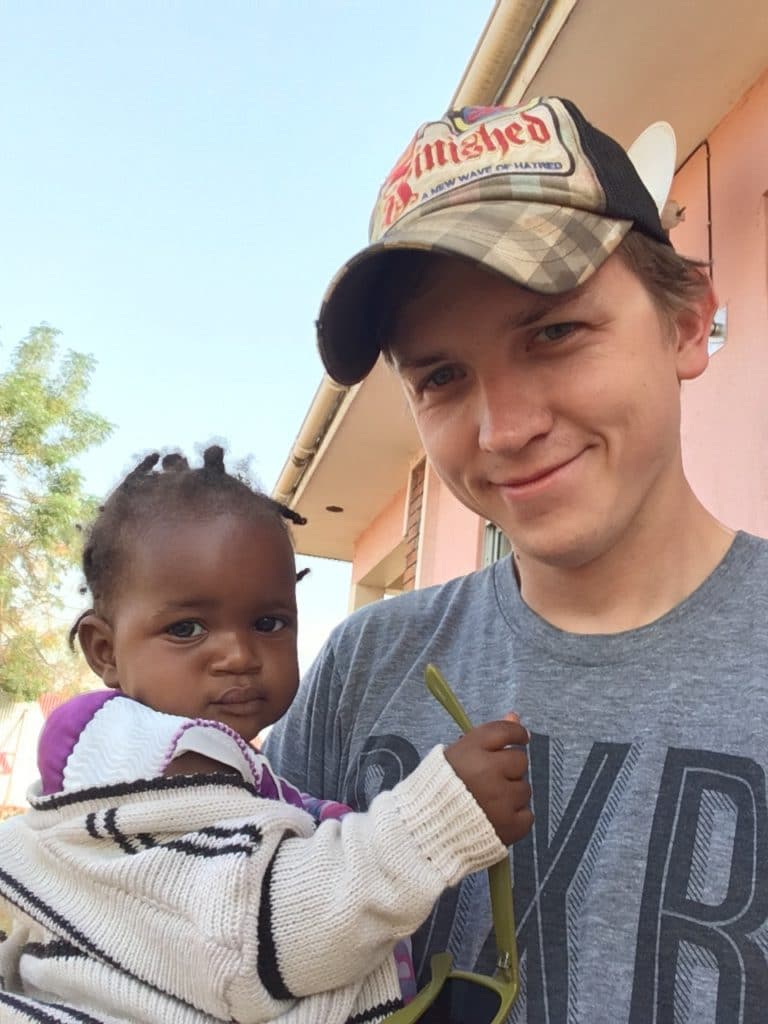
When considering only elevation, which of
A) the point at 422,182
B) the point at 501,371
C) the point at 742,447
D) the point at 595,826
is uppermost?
the point at 742,447

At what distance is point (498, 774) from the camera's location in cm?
104

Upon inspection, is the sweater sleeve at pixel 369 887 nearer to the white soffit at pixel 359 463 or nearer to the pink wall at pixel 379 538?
the white soffit at pixel 359 463

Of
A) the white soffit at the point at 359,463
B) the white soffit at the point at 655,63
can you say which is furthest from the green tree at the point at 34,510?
the white soffit at the point at 655,63

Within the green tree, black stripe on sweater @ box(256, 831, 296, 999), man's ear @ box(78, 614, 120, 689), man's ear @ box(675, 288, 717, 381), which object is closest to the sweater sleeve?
black stripe on sweater @ box(256, 831, 296, 999)

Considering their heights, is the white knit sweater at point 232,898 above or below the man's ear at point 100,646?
below

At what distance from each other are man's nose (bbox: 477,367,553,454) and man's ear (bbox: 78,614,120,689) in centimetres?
79

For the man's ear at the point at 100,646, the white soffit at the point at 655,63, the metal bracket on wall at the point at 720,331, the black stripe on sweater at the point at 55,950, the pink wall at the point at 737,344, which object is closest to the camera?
the black stripe on sweater at the point at 55,950

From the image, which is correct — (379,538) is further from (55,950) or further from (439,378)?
(55,950)

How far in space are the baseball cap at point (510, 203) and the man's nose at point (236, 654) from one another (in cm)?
57

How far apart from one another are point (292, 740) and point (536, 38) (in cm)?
306

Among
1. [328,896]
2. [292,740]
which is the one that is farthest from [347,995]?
[292,740]

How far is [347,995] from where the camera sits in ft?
3.43

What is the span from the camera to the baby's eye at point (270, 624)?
63.5 inches

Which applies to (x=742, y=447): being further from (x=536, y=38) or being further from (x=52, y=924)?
(x=52, y=924)
